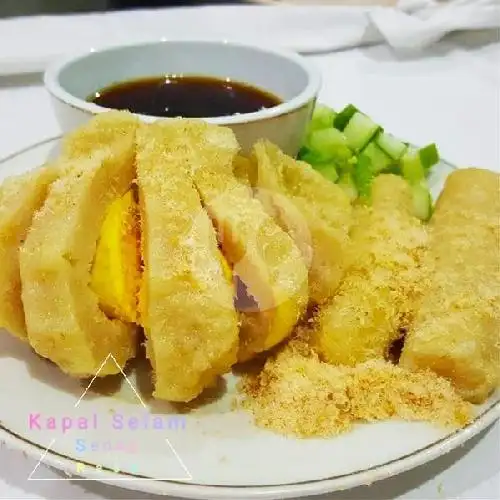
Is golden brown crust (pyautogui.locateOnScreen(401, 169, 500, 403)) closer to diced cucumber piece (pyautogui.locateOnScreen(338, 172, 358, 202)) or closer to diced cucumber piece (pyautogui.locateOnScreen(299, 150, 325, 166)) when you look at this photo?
diced cucumber piece (pyautogui.locateOnScreen(338, 172, 358, 202))

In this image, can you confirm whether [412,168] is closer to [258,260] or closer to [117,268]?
[258,260]

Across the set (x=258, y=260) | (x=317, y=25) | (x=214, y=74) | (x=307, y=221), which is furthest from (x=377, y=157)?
(x=317, y=25)

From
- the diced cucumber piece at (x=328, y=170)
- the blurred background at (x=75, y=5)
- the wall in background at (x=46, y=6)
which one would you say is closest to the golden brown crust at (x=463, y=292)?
the diced cucumber piece at (x=328, y=170)

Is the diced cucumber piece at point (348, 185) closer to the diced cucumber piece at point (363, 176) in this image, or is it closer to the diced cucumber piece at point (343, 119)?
the diced cucumber piece at point (363, 176)

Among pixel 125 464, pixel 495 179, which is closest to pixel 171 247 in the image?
pixel 125 464

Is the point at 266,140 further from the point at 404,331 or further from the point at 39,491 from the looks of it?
the point at 39,491
